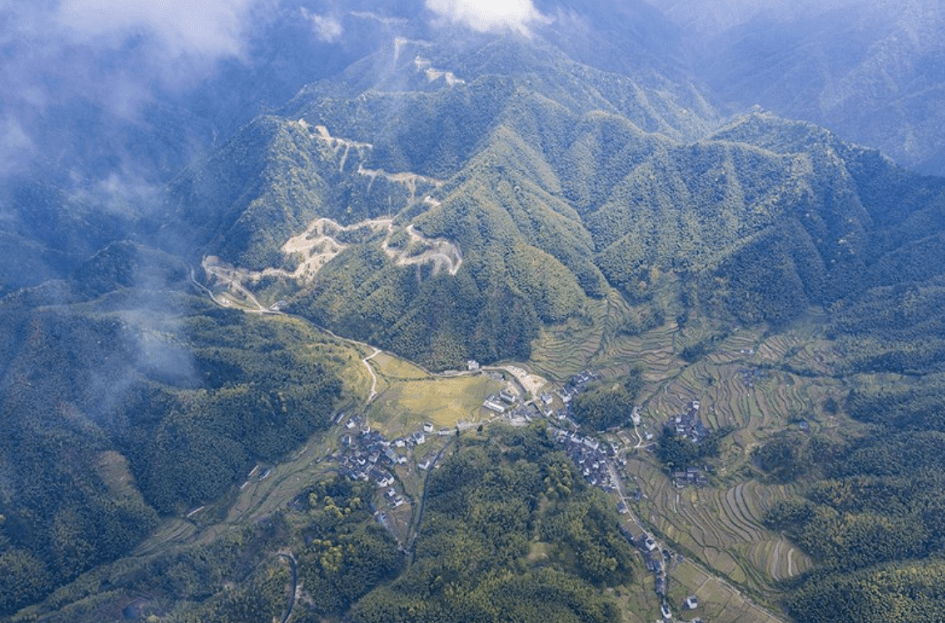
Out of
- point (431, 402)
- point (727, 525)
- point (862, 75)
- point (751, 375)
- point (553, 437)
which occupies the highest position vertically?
point (862, 75)

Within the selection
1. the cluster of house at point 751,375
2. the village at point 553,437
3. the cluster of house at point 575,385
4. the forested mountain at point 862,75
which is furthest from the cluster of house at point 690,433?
the forested mountain at point 862,75

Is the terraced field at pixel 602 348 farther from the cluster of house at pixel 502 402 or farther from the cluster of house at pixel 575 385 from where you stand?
the cluster of house at pixel 502 402

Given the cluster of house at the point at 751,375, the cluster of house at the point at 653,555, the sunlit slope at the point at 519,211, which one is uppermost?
the sunlit slope at the point at 519,211

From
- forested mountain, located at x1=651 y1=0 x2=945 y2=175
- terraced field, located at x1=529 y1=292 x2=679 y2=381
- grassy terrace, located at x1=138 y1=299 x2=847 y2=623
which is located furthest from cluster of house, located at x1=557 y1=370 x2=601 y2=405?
forested mountain, located at x1=651 y1=0 x2=945 y2=175

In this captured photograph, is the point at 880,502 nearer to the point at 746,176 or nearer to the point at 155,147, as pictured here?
the point at 746,176

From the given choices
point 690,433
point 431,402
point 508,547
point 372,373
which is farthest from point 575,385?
point 508,547

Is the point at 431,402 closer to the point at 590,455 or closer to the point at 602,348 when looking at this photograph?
the point at 590,455

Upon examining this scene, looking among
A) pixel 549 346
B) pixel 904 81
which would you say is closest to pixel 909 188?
pixel 904 81
